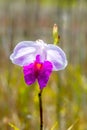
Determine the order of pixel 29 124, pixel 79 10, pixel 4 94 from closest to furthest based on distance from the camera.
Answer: pixel 29 124
pixel 4 94
pixel 79 10

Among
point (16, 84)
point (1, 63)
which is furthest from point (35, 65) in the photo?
point (1, 63)

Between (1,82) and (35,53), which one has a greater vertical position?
(35,53)

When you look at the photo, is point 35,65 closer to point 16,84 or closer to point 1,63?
point 16,84

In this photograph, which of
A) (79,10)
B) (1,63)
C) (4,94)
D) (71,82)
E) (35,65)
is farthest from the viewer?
(1,63)

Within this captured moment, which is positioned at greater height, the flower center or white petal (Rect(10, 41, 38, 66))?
white petal (Rect(10, 41, 38, 66))

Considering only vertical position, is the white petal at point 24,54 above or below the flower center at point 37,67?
above
